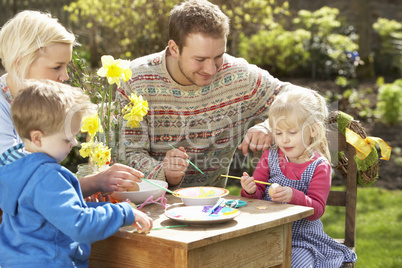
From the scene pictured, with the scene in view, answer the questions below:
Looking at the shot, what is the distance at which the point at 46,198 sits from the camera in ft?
5.48

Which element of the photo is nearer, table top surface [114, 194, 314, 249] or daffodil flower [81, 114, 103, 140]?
table top surface [114, 194, 314, 249]

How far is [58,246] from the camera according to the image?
5.76 ft

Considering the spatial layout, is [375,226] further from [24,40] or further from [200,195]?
[24,40]

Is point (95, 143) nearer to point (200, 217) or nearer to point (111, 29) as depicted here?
point (200, 217)

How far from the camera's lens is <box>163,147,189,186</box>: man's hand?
8.04ft

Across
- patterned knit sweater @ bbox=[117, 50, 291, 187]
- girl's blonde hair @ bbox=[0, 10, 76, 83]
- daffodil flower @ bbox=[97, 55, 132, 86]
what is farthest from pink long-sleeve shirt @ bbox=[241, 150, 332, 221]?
girl's blonde hair @ bbox=[0, 10, 76, 83]

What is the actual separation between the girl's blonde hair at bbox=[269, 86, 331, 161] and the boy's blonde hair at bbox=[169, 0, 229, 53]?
0.56m

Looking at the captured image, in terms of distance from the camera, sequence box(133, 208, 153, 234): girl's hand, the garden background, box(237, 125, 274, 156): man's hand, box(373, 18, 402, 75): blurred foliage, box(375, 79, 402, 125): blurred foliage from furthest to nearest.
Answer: box(373, 18, 402, 75): blurred foliage, box(375, 79, 402, 125): blurred foliage, the garden background, box(237, 125, 274, 156): man's hand, box(133, 208, 153, 234): girl's hand

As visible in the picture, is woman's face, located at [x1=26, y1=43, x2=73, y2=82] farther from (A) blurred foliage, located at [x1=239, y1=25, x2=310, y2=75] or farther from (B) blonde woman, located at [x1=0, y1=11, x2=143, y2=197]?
(A) blurred foliage, located at [x1=239, y1=25, x2=310, y2=75]

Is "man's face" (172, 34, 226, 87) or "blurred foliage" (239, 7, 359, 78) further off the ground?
"man's face" (172, 34, 226, 87)

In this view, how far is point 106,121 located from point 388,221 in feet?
11.7

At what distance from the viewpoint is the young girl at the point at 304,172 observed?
239 cm

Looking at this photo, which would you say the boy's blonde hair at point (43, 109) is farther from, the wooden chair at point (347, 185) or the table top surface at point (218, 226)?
the wooden chair at point (347, 185)

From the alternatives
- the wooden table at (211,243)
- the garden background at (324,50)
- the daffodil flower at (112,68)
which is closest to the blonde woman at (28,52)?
the daffodil flower at (112,68)
